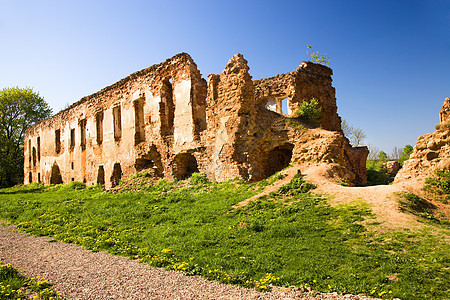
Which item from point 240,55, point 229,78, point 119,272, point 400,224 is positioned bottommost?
point 119,272

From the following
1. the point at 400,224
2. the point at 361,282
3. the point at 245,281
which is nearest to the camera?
the point at 361,282

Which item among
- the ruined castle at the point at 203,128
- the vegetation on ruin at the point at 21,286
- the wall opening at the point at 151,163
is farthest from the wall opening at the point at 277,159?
the vegetation on ruin at the point at 21,286

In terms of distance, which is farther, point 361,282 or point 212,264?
point 212,264

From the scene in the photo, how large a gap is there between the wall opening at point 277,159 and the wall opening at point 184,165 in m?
4.00

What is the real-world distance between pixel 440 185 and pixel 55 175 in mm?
27851

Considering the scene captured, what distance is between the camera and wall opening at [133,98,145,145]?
57.8ft

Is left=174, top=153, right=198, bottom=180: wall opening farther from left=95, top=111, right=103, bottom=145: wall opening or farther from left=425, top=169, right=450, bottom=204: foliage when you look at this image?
left=425, top=169, right=450, bottom=204: foliage

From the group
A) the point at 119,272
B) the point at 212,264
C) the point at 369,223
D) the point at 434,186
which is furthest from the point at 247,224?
the point at 434,186

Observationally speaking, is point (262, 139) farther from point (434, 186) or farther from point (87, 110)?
point (87, 110)

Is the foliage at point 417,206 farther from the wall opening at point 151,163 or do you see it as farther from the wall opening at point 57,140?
the wall opening at point 57,140

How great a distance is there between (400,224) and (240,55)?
9.09m

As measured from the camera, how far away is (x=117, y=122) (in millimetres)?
19609

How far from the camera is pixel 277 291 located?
4.11 meters

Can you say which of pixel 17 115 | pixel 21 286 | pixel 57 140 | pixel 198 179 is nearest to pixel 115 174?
pixel 198 179
